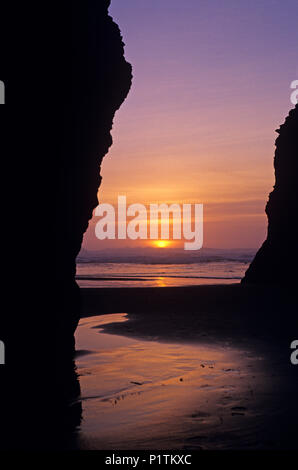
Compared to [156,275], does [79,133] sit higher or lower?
higher

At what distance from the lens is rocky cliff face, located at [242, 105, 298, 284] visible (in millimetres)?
37031

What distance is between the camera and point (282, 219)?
127 feet


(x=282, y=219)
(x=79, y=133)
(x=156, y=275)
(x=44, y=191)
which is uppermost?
(x=79, y=133)

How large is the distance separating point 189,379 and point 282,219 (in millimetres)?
29964

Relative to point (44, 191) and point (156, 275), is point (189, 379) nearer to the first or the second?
point (44, 191)

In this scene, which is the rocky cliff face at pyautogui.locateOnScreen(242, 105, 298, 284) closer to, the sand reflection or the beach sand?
the beach sand

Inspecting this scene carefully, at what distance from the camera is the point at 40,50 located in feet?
35.0

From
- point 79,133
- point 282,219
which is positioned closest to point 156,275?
point 282,219

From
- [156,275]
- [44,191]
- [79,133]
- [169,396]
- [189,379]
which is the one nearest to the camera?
[169,396]

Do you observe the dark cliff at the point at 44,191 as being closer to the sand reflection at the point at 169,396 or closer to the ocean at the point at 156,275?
the sand reflection at the point at 169,396

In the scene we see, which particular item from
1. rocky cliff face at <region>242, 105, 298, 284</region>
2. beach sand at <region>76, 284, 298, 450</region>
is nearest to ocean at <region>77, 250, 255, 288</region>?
rocky cliff face at <region>242, 105, 298, 284</region>
